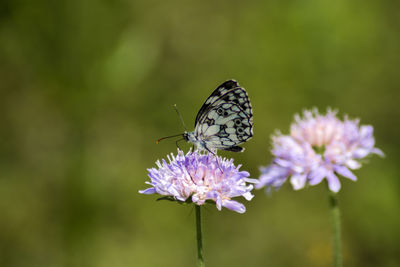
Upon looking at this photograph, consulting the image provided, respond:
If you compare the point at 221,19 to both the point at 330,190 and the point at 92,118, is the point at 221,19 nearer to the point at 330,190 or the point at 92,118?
the point at 92,118

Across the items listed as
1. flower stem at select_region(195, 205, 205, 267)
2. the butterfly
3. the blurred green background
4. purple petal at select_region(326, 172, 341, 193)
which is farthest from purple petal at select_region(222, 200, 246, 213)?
the blurred green background

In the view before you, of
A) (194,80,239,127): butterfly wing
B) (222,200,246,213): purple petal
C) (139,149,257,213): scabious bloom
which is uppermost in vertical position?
(194,80,239,127): butterfly wing

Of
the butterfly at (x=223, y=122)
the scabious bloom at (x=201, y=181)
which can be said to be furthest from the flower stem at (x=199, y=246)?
the butterfly at (x=223, y=122)

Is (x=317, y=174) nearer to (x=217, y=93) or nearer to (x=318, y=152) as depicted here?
(x=318, y=152)

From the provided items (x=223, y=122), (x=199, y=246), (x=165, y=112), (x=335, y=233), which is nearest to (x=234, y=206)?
(x=199, y=246)

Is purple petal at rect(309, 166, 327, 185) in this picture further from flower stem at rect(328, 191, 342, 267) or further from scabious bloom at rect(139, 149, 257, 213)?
scabious bloom at rect(139, 149, 257, 213)

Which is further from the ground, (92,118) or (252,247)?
(92,118)

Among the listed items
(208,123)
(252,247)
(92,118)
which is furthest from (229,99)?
(252,247)
